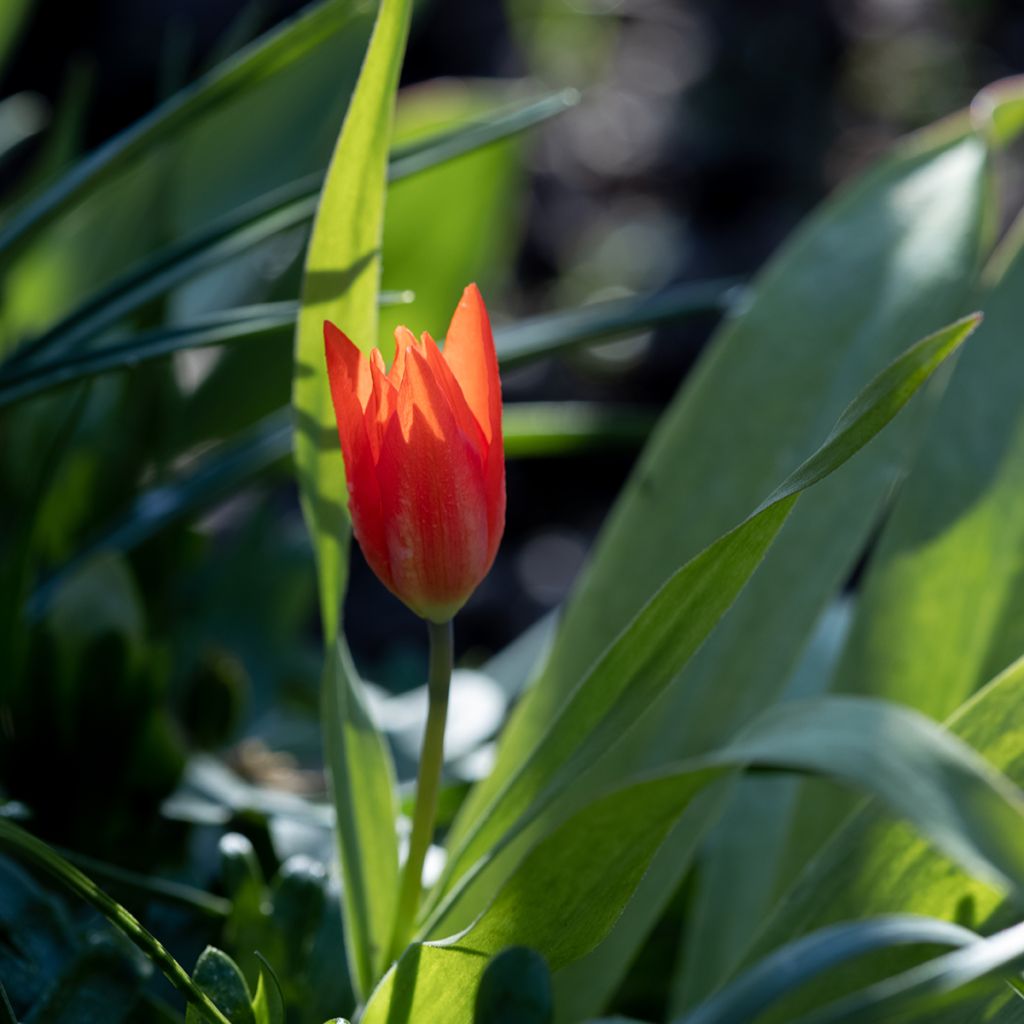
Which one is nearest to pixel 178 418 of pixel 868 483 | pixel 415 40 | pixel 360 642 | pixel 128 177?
pixel 128 177

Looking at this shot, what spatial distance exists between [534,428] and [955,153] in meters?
0.23

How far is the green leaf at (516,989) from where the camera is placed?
30cm

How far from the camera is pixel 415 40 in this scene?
2.18 m

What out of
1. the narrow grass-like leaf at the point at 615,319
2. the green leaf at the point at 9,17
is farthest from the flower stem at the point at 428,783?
the green leaf at the point at 9,17

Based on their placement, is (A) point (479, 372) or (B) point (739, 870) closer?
(A) point (479, 372)

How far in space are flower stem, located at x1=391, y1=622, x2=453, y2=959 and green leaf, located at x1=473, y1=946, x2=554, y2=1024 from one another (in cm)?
8

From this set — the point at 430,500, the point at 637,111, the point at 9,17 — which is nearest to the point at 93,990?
the point at 430,500

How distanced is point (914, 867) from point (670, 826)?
0.10 m

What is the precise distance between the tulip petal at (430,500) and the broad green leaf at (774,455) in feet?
0.48

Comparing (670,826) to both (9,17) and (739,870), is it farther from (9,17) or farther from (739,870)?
(9,17)

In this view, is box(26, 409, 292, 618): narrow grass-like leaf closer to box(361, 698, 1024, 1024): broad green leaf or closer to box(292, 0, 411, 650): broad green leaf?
box(292, 0, 411, 650): broad green leaf

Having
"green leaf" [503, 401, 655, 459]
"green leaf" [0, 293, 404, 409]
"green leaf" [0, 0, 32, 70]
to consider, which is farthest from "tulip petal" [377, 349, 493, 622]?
"green leaf" [0, 0, 32, 70]

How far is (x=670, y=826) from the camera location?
31cm

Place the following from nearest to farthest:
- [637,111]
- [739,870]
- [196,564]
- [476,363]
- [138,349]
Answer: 1. [476,363]
2. [138,349]
3. [739,870]
4. [196,564]
5. [637,111]
